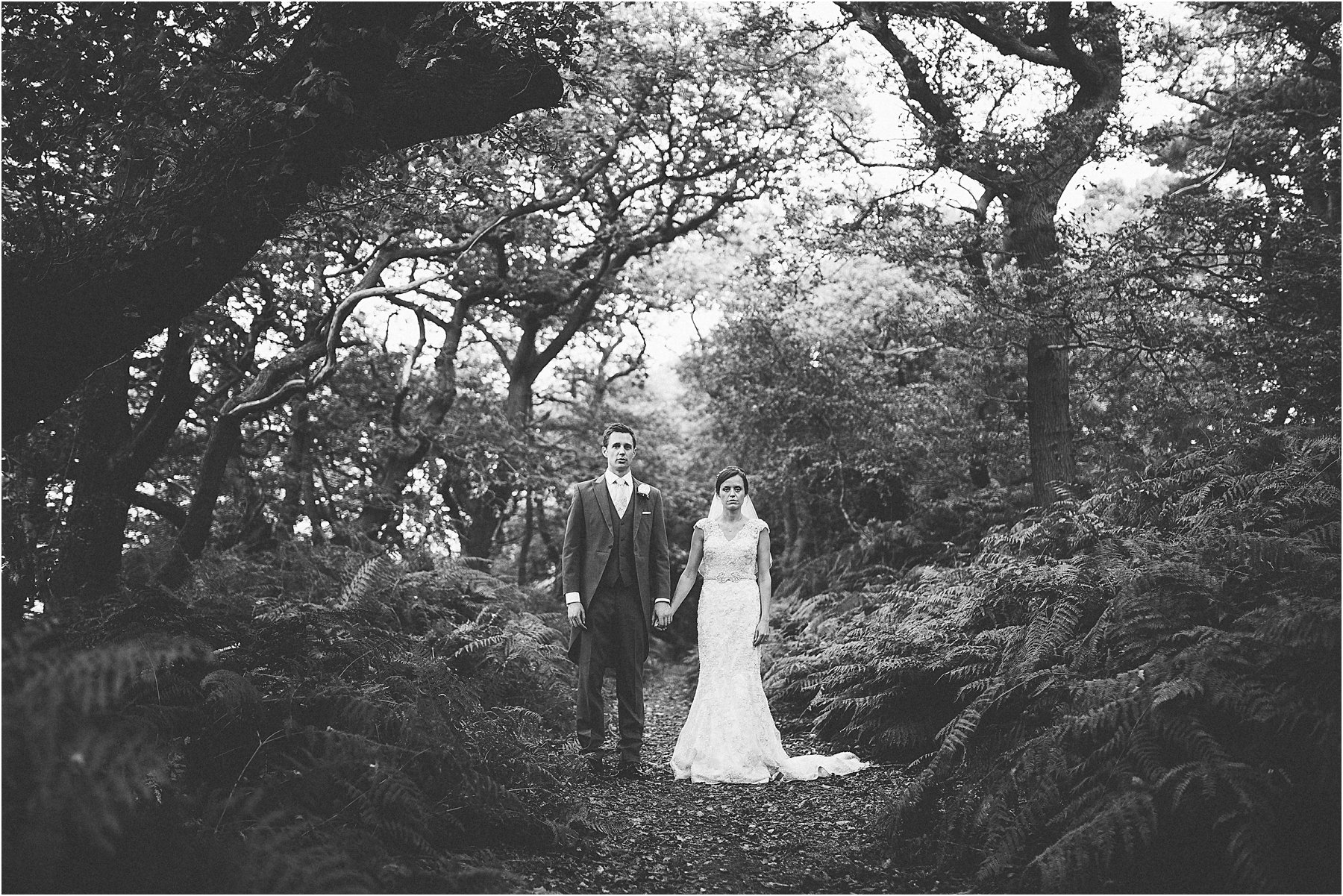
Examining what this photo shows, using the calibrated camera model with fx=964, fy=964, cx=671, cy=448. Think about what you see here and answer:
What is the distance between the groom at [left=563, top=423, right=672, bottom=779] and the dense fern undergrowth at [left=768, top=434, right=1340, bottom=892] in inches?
64.3

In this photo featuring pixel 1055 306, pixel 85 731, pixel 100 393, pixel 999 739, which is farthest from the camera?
pixel 1055 306

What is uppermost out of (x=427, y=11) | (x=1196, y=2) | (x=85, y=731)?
(x=1196, y=2)

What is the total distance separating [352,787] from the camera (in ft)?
12.6

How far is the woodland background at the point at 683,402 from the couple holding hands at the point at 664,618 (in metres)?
0.59

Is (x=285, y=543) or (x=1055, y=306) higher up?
(x=1055, y=306)

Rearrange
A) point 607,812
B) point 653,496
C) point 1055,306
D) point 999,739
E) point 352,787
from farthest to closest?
point 1055,306
point 653,496
point 607,812
point 999,739
point 352,787

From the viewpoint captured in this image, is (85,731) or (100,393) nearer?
(85,731)

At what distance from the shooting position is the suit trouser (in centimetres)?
674

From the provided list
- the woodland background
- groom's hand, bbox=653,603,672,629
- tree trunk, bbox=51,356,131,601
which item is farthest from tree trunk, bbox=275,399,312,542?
groom's hand, bbox=653,603,672,629

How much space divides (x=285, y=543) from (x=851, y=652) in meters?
7.12

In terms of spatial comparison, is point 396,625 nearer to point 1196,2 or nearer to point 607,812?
point 607,812

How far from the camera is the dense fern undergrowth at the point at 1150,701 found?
353 centimetres

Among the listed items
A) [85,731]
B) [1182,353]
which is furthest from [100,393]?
[1182,353]

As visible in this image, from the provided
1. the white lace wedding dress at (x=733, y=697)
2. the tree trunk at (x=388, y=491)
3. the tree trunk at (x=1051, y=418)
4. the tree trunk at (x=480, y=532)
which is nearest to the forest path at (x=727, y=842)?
the white lace wedding dress at (x=733, y=697)
